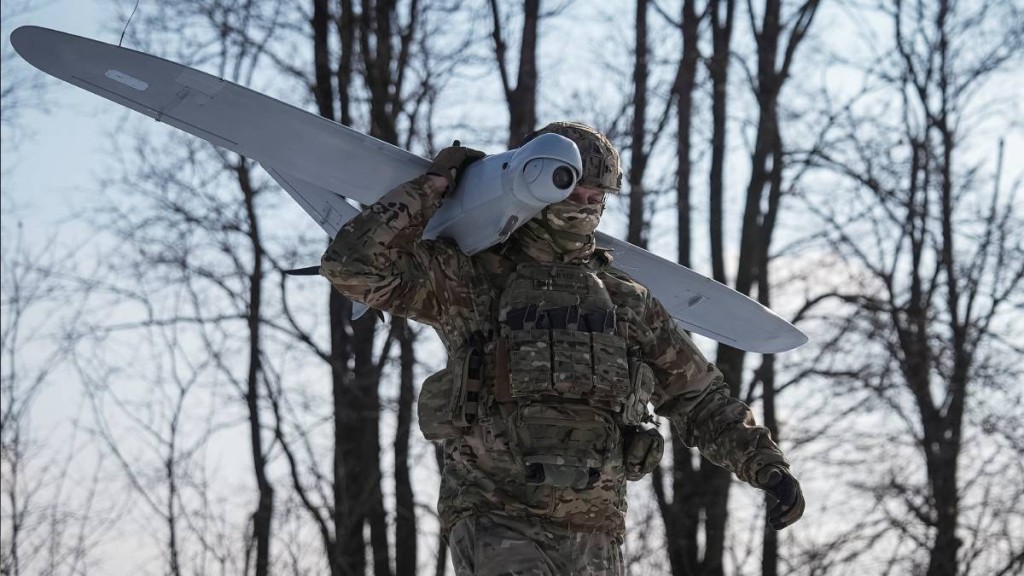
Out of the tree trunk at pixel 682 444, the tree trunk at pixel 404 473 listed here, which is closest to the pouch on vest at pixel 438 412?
the tree trunk at pixel 682 444

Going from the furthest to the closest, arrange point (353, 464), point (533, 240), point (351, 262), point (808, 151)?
point (808, 151) < point (353, 464) < point (533, 240) < point (351, 262)

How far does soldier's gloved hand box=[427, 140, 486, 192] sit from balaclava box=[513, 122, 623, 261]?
207mm

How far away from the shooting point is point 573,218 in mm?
4473

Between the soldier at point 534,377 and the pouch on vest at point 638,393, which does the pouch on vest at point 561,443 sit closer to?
the soldier at point 534,377

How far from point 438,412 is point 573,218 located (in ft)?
2.42

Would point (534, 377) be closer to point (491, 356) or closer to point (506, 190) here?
point (491, 356)

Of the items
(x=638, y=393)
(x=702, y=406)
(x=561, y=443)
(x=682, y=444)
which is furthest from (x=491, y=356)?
(x=682, y=444)

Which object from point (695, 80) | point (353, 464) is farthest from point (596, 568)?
point (695, 80)

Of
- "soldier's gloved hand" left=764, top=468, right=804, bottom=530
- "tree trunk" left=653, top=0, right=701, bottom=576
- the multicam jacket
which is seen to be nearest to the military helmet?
the multicam jacket

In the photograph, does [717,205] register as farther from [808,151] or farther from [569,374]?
[569,374]

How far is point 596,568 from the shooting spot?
4.23 metres

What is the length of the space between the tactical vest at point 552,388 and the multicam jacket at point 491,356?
2cm

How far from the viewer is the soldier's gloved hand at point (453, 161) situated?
446 centimetres

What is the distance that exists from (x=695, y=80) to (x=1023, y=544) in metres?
4.81
